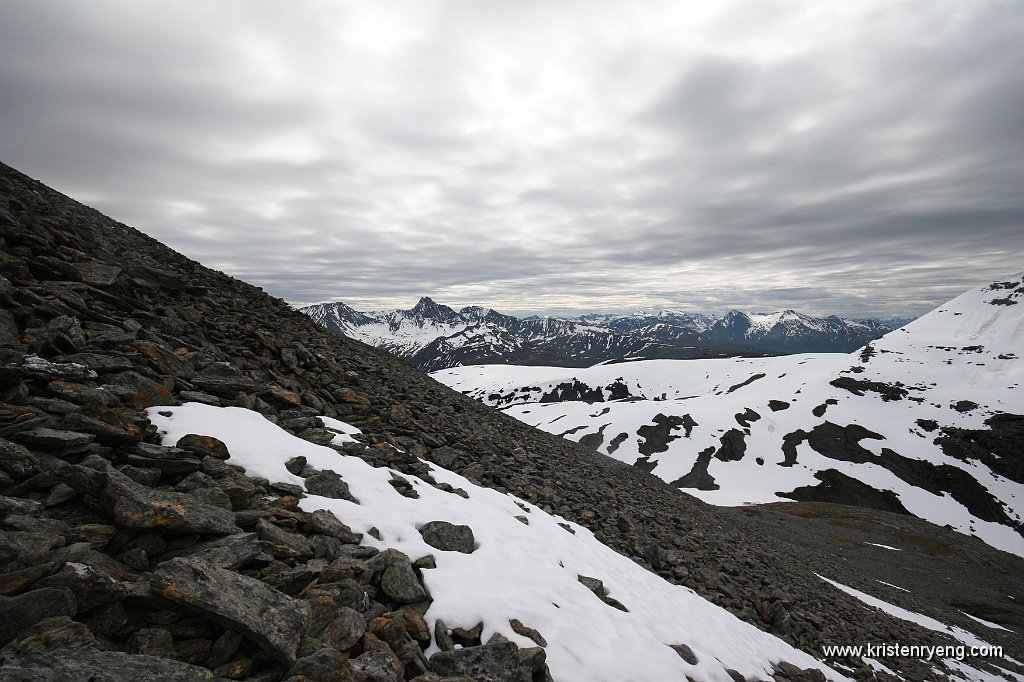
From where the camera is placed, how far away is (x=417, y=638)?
5980 mm

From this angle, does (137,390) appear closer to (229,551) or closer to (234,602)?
(229,551)

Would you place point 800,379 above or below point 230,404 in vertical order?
below

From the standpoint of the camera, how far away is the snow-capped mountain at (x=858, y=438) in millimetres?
89875

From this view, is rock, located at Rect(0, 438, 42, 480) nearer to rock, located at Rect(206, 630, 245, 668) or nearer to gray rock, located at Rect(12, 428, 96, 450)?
gray rock, located at Rect(12, 428, 96, 450)

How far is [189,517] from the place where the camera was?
5547 millimetres

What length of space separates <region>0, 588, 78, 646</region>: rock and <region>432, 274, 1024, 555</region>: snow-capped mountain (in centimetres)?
9098

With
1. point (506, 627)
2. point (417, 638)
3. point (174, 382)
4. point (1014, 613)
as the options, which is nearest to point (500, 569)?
point (506, 627)

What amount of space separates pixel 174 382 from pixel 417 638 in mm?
8598

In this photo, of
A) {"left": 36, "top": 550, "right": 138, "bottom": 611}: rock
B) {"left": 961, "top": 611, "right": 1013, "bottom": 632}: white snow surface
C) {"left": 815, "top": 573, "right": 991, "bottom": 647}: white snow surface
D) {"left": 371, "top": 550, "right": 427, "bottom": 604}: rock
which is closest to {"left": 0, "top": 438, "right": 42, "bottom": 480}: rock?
{"left": 36, "top": 550, "right": 138, "bottom": 611}: rock

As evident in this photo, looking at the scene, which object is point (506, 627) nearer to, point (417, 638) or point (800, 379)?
point (417, 638)

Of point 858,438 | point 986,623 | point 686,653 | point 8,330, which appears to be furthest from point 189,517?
point 858,438

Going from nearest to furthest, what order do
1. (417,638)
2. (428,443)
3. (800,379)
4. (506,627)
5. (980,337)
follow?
(417,638), (506,627), (428,443), (800,379), (980,337)

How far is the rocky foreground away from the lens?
4098 millimetres

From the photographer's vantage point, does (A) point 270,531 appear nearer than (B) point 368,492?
Yes
